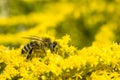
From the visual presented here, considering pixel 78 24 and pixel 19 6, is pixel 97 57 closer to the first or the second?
pixel 78 24

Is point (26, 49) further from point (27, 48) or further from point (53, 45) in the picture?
point (53, 45)

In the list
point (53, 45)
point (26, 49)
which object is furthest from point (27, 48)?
point (53, 45)

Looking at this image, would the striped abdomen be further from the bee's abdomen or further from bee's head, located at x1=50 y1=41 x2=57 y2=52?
bee's head, located at x1=50 y1=41 x2=57 y2=52

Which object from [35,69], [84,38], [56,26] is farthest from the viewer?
[56,26]

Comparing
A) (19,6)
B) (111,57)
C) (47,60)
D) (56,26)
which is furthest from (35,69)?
(19,6)

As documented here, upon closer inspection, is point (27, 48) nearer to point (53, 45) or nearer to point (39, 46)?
point (39, 46)

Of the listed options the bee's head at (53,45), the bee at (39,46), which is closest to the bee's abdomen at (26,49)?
the bee at (39,46)

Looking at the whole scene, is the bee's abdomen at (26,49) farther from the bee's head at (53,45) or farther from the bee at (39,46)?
the bee's head at (53,45)

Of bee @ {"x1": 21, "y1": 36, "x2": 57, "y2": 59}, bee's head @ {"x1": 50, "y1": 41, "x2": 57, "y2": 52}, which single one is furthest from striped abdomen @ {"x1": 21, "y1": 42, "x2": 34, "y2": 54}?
bee's head @ {"x1": 50, "y1": 41, "x2": 57, "y2": 52}
